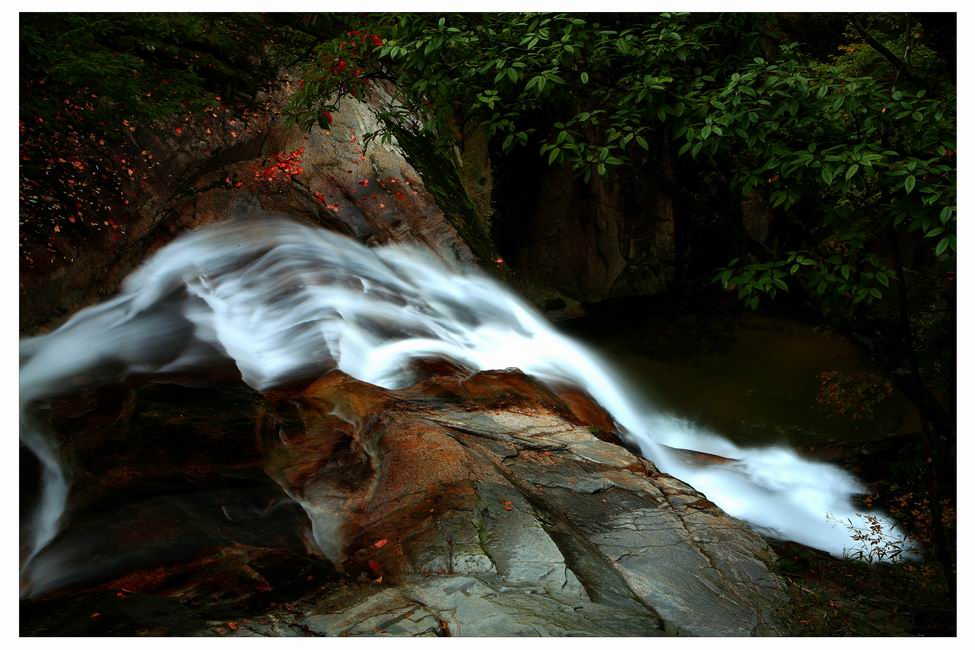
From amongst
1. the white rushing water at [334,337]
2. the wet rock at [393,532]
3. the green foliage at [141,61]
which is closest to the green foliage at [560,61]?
the wet rock at [393,532]

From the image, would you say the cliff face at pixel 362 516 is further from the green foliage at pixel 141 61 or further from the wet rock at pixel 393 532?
the green foliage at pixel 141 61

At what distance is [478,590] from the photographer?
396cm

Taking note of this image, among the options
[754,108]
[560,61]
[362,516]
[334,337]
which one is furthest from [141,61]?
[754,108]

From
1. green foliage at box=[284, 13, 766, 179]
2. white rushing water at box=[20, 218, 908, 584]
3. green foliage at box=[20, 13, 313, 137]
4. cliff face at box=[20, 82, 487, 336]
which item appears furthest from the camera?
cliff face at box=[20, 82, 487, 336]

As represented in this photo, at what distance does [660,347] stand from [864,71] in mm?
4982

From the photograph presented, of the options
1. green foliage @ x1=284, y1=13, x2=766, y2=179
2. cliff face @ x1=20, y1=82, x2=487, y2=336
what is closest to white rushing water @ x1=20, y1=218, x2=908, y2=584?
cliff face @ x1=20, y1=82, x2=487, y2=336

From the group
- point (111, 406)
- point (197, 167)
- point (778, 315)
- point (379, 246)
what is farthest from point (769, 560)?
point (778, 315)

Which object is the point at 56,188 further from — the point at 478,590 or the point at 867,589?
the point at 867,589

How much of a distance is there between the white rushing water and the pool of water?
2.76 ft

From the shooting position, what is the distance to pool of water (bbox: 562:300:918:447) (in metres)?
9.84

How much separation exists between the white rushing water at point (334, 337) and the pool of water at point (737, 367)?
840mm

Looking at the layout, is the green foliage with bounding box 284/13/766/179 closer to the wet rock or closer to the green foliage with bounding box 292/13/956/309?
the green foliage with bounding box 292/13/956/309

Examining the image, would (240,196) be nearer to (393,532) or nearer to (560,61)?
(560,61)

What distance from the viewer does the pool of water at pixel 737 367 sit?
9836 millimetres
